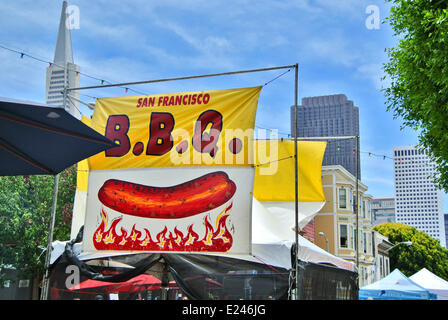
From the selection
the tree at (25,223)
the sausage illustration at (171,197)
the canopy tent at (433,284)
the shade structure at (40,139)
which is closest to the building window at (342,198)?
the canopy tent at (433,284)

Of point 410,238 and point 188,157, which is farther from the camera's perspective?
point 410,238

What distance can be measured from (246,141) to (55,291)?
4916mm

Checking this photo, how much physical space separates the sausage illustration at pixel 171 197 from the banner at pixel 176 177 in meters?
0.02

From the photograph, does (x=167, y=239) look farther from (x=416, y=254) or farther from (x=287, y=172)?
(x=416, y=254)

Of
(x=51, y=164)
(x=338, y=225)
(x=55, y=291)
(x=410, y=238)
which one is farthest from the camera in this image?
(x=410, y=238)

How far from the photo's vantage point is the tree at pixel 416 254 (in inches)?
2788

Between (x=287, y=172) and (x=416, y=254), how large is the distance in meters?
62.3

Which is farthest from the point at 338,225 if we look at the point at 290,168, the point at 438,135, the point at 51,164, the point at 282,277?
the point at 51,164

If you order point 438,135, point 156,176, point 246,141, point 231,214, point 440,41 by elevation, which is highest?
point 440,41

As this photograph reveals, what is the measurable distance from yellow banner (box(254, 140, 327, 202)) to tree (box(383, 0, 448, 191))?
3.34 metres

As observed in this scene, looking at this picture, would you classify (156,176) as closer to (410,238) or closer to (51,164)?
(51,164)

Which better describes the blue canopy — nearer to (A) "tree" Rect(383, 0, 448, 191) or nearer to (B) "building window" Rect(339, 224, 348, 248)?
(A) "tree" Rect(383, 0, 448, 191)

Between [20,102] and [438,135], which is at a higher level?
[438,135]

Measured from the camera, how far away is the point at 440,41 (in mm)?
10891
